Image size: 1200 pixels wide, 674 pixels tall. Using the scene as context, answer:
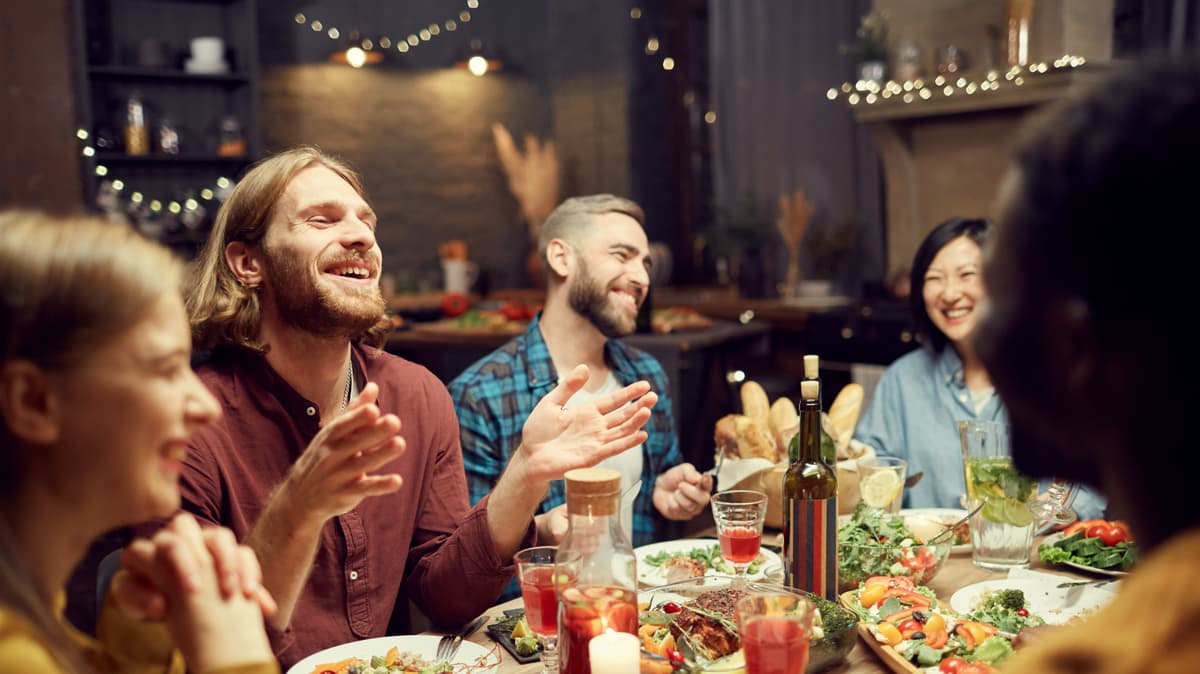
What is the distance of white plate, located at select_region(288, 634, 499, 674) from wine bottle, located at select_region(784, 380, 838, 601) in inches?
19.4

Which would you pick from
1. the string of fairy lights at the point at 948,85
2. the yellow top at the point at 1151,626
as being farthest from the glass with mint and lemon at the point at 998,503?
the string of fairy lights at the point at 948,85

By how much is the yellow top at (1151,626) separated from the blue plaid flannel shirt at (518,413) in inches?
70.8

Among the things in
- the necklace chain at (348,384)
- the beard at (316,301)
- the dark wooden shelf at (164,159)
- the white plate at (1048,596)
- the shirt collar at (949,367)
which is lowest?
the white plate at (1048,596)

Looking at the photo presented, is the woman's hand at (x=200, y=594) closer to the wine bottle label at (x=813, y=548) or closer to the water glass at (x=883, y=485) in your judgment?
the wine bottle label at (x=813, y=548)

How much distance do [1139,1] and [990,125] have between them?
83cm

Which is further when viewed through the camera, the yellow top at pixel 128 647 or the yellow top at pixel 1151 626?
the yellow top at pixel 128 647

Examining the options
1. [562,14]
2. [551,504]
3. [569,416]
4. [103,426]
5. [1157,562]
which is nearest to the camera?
[1157,562]

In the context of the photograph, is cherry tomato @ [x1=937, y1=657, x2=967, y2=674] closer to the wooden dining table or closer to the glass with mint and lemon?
the wooden dining table

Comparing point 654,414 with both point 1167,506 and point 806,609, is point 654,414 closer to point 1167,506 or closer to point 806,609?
point 806,609

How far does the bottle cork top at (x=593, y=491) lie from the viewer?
124cm

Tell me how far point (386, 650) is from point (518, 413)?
1.09 meters

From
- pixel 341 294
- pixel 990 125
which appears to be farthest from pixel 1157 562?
pixel 990 125

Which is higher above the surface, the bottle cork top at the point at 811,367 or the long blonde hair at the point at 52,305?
the long blonde hair at the point at 52,305

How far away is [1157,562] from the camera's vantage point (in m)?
0.71
